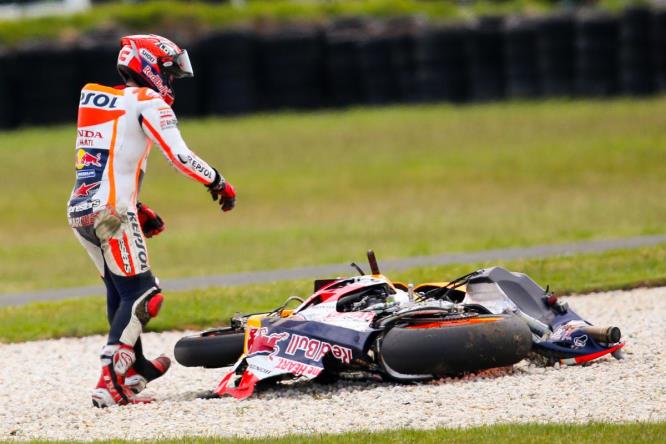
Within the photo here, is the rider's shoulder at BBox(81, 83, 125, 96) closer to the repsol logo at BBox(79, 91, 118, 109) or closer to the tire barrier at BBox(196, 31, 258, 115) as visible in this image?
the repsol logo at BBox(79, 91, 118, 109)

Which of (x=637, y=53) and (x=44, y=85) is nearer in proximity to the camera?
(x=637, y=53)

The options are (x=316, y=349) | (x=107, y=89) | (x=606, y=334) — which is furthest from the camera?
(x=606, y=334)

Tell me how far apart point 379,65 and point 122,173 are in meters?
20.0

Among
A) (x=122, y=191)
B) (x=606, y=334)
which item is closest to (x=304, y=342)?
(x=122, y=191)

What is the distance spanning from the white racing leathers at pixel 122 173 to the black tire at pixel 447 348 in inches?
67.5

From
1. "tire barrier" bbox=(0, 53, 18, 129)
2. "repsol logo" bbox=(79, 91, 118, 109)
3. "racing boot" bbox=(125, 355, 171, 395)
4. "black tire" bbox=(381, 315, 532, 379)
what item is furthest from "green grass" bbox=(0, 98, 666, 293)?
"black tire" bbox=(381, 315, 532, 379)

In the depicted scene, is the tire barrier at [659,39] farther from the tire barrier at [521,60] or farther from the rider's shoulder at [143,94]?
the rider's shoulder at [143,94]

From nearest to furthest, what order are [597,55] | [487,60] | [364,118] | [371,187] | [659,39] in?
[371,187] < [659,39] < [597,55] < [487,60] < [364,118]

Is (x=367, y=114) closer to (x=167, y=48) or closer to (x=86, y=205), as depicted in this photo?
(x=167, y=48)

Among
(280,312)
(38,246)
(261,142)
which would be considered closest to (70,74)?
(261,142)

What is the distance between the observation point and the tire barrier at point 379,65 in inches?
1069

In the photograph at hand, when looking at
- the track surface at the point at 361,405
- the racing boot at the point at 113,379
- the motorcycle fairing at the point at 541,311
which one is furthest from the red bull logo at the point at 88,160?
the motorcycle fairing at the point at 541,311

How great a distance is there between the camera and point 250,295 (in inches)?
546

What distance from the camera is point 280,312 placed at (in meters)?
9.43
